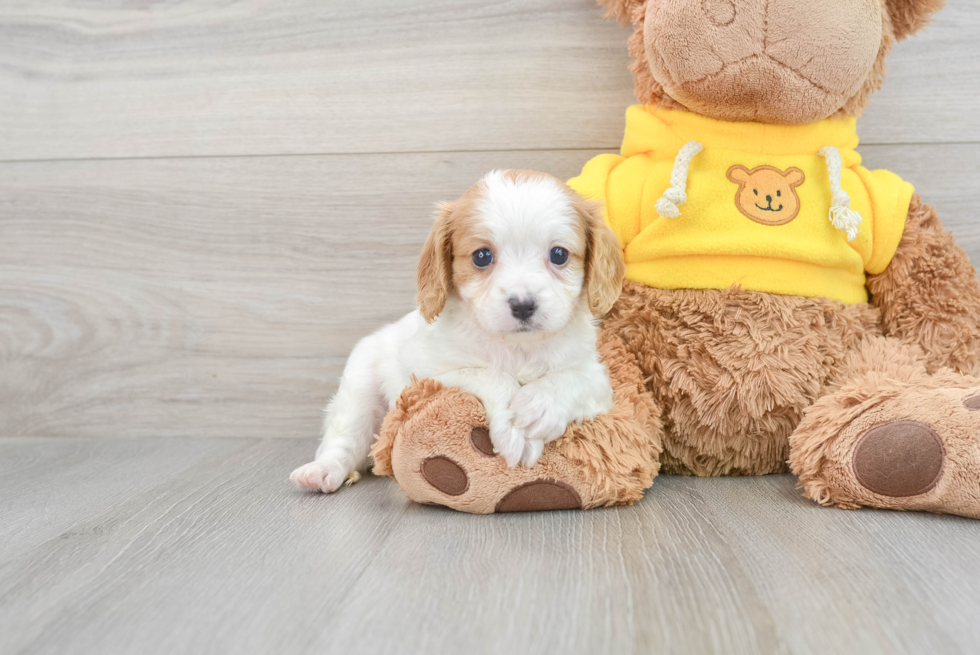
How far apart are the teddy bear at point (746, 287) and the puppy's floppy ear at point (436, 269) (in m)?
0.15

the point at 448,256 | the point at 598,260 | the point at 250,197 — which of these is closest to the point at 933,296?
the point at 598,260

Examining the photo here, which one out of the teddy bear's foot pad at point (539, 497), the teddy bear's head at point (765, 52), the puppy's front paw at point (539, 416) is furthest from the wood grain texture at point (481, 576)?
the teddy bear's head at point (765, 52)

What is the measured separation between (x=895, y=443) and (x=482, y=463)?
70 centimetres

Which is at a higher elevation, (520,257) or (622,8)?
(622,8)

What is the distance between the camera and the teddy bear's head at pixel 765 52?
1355mm

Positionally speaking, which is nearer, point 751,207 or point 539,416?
point 539,416

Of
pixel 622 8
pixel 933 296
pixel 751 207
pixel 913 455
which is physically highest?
pixel 622 8

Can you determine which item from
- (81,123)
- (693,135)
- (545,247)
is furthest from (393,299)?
(81,123)

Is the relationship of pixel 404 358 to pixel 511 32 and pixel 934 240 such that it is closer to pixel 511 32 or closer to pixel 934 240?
pixel 511 32

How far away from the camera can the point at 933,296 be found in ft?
4.93

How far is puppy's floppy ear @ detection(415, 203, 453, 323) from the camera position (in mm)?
1354

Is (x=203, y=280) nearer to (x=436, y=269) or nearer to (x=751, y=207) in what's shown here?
(x=436, y=269)

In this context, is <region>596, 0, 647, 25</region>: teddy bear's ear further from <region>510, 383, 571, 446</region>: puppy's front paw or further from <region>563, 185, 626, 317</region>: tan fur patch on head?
<region>510, 383, 571, 446</region>: puppy's front paw

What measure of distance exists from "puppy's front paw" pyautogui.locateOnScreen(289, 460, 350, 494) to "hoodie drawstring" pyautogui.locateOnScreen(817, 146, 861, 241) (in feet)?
3.74
